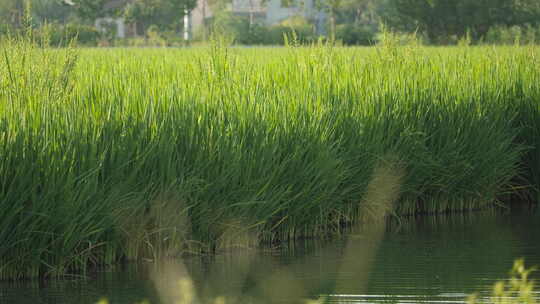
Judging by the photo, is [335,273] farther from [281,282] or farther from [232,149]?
[232,149]

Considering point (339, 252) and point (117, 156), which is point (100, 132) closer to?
point (117, 156)

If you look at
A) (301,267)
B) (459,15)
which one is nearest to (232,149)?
(301,267)

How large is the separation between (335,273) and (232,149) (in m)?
1.25

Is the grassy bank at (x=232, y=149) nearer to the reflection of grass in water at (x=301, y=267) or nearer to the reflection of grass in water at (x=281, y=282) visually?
the reflection of grass in water at (x=301, y=267)

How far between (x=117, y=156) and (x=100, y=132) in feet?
0.67

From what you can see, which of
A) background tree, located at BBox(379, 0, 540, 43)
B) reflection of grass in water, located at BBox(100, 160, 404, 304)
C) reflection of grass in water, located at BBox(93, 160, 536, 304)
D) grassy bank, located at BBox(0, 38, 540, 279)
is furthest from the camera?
background tree, located at BBox(379, 0, 540, 43)

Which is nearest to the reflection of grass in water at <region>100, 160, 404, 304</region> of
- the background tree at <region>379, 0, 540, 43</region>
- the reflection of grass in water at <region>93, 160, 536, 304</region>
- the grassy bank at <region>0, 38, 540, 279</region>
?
the reflection of grass in water at <region>93, 160, 536, 304</region>

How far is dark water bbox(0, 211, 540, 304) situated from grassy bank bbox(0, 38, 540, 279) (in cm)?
24

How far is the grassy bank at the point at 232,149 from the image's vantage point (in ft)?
21.2

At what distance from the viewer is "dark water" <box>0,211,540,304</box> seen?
6.18m

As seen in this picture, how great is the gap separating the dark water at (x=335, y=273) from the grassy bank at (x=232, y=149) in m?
0.24

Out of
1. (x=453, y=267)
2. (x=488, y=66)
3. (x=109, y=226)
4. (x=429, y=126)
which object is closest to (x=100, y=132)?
(x=109, y=226)

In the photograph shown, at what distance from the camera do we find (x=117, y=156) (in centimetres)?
681

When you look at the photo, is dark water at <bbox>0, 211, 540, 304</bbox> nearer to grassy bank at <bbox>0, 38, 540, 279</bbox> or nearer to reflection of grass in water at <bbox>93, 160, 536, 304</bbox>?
reflection of grass in water at <bbox>93, 160, 536, 304</bbox>
